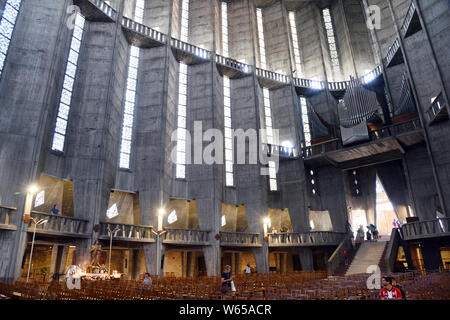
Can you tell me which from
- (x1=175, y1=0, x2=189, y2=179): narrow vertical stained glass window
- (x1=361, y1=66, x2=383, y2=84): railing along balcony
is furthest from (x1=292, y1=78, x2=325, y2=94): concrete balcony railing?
(x1=175, y1=0, x2=189, y2=179): narrow vertical stained glass window

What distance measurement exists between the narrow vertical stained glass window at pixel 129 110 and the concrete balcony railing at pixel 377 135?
14.2m

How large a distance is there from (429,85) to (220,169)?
1422 centimetres

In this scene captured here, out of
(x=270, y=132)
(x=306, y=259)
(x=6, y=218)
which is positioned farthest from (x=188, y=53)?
(x=306, y=259)

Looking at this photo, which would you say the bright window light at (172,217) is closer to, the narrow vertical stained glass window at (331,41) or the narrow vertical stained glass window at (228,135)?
the narrow vertical stained glass window at (228,135)

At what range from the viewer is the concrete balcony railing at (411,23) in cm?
1927

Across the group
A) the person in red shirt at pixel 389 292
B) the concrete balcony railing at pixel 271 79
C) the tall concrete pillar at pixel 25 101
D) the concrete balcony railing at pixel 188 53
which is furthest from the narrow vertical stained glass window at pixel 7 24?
the concrete balcony railing at pixel 271 79

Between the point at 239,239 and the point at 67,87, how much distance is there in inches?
563

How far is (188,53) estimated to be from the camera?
23.9 metres

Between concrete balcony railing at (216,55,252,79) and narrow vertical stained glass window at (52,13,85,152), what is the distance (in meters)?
10.6

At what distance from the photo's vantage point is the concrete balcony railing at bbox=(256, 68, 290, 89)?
27731mm

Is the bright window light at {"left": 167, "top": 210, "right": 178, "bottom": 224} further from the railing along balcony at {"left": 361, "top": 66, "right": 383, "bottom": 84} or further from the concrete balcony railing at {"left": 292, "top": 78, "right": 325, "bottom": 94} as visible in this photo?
the railing along balcony at {"left": 361, "top": 66, "right": 383, "bottom": 84}

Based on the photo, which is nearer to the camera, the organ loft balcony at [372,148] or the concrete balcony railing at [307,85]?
the organ loft balcony at [372,148]

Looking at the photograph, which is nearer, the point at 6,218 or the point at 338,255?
the point at 6,218

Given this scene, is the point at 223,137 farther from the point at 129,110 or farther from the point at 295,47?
the point at 295,47
